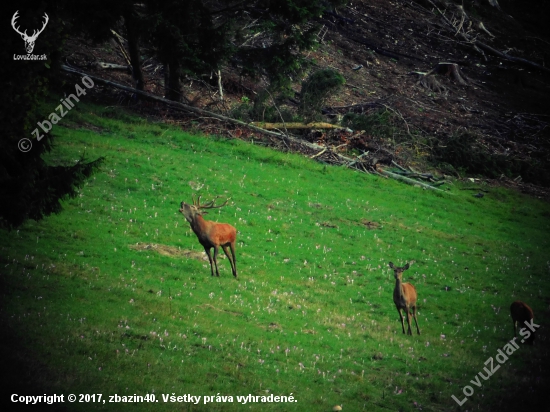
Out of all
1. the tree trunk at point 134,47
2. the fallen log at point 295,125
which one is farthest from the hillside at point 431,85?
the tree trunk at point 134,47

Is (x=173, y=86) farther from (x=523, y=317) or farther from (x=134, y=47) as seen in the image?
(x=523, y=317)

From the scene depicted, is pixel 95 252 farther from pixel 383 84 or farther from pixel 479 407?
pixel 383 84

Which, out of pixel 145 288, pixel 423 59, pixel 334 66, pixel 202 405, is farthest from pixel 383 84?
pixel 202 405

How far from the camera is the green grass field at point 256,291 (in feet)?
42.7

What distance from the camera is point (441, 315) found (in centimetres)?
2022

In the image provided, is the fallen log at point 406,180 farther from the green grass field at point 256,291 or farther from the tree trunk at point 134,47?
the tree trunk at point 134,47

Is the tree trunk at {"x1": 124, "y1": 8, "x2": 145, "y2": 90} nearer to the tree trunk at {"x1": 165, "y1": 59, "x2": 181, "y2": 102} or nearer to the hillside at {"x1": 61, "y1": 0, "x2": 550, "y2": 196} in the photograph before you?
the hillside at {"x1": 61, "y1": 0, "x2": 550, "y2": 196}

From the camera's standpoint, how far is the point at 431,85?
2256 inches

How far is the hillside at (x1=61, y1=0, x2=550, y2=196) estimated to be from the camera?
1644 inches

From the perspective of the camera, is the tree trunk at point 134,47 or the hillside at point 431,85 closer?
the tree trunk at point 134,47

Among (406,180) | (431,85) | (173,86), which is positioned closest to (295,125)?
(406,180)

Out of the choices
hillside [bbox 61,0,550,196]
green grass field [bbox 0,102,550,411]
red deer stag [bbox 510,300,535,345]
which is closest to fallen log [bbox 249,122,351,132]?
hillside [bbox 61,0,550,196]

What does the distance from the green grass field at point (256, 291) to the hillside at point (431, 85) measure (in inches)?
334

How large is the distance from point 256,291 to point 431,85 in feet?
142
